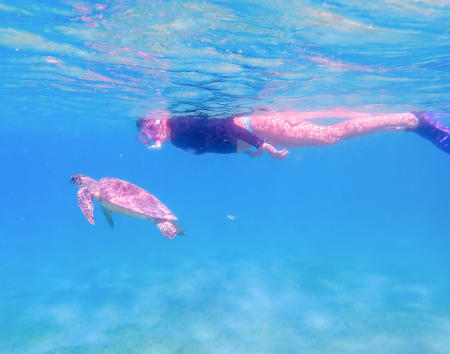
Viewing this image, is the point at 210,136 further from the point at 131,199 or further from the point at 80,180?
the point at 80,180

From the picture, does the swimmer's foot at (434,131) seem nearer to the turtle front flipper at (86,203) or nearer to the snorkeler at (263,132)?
the snorkeler at (263,132)

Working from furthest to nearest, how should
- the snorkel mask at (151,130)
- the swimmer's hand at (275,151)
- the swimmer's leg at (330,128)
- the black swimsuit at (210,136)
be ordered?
1. the swimmer's leg at (330,128)
2. the snorkel mask at (151,130)
3. the black swimsuit at (210,136)
4. the swimmer's hand at (275,151)

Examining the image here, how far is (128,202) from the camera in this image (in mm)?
7641

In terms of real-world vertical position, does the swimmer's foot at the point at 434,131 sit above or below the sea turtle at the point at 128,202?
above

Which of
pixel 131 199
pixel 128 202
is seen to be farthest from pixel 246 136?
pixel 128 202

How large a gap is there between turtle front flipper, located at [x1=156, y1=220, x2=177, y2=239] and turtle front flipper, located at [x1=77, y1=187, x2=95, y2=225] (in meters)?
1.61

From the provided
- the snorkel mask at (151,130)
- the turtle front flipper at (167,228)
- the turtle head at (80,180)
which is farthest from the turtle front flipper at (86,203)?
the snorkel mask at (151,130)

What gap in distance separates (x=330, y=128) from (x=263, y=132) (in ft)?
8.35

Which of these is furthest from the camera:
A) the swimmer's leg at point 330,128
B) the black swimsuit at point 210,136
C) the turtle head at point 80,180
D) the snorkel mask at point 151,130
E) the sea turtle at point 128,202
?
the swimmer's leg at point 330,128

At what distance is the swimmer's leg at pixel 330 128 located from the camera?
1070cm

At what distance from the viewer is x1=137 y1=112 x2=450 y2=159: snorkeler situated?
9.44 meters

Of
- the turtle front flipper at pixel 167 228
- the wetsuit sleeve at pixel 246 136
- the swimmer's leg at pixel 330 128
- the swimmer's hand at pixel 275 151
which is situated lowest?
the turtle front flipper at pixel 167 228

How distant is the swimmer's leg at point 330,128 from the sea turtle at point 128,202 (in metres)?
5.77

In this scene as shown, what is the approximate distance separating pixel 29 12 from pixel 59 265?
1827 cm
